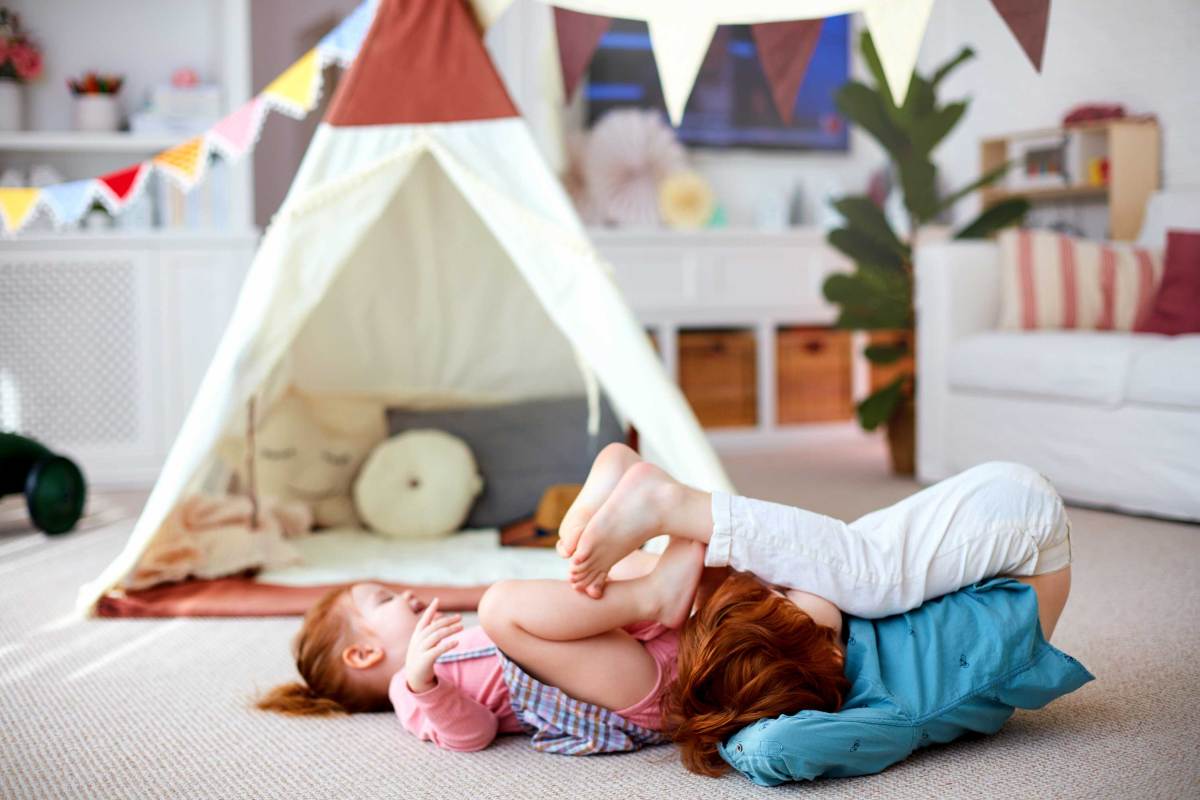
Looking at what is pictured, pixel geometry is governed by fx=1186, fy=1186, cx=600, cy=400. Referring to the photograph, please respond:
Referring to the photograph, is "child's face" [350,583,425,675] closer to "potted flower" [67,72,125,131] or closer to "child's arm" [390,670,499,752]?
"child's arm" [390,670,499,752]

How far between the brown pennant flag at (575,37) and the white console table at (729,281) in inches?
84.4

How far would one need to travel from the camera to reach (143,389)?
4.02 m

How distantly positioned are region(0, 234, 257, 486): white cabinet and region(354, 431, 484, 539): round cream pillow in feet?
4.54

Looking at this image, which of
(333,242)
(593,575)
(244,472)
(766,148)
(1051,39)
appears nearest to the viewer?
(593,575)

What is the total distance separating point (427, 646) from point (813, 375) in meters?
3.59

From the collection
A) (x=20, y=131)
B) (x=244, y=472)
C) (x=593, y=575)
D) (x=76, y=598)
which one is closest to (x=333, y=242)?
(x=244, y=472)

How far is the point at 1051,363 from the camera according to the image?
10.8ft

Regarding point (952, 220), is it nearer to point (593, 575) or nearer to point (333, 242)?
point (333, 242)

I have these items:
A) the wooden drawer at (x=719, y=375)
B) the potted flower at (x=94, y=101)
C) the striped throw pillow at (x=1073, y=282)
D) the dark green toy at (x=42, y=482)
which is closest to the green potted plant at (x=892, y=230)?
the striped throw pillow at (x=1073, y=282)

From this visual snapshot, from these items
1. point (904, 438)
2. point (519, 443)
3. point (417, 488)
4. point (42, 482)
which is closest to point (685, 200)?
point (904, 438)

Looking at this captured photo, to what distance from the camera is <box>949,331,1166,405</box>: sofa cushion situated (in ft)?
10.2

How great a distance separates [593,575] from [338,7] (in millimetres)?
4005

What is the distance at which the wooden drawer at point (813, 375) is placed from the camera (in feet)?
15.6

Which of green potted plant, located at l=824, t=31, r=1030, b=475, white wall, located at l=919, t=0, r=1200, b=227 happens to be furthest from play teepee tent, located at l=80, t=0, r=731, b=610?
green potted plant, located at l=824, t=31, r=1030, b=475
